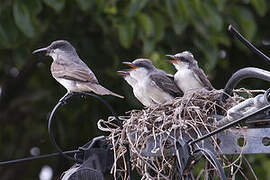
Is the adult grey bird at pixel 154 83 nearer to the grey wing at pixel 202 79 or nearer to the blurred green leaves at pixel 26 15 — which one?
the grey wing at pixel 202 79

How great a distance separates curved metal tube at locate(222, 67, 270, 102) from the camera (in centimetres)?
250

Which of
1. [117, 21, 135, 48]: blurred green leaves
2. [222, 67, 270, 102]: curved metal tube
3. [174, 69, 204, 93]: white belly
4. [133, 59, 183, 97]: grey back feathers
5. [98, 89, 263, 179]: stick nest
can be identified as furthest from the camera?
[117, 21, 135, 48]: blurred green leaves

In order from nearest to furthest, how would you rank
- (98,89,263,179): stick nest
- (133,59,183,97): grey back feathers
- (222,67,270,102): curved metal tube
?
(222,67,270,102): curved metal tube → (98,89,263,179): stick nest → (133,59,183,97): grey back feathers

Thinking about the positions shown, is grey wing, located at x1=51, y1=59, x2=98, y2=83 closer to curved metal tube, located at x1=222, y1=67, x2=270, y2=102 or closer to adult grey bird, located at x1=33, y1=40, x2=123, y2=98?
adult grey bird, located at x1=33, y1=40, x2=123, y2=98

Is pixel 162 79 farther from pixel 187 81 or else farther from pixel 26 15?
pixel 26 15

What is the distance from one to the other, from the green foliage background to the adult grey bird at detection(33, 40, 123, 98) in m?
0.38

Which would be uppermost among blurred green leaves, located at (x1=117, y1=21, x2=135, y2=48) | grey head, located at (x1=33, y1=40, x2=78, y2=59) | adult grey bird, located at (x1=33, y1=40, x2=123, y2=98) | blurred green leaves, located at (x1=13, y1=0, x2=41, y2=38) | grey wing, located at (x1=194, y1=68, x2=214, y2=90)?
blurred green leaves, located at (x1=13, y1=0, x2=41, y2=38)

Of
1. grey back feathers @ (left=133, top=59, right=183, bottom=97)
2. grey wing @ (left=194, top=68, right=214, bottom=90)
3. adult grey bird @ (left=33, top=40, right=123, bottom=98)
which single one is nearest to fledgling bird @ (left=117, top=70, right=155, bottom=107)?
grey back feathers @ (left=133, top=59, right=183, bottom=97)

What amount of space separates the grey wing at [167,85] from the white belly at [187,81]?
0.16ft

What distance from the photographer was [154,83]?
5164 mm

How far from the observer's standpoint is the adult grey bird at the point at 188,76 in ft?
16.2

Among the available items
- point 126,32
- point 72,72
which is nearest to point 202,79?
point 126,32

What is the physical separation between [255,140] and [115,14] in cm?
321

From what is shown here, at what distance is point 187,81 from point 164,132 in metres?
1.75
